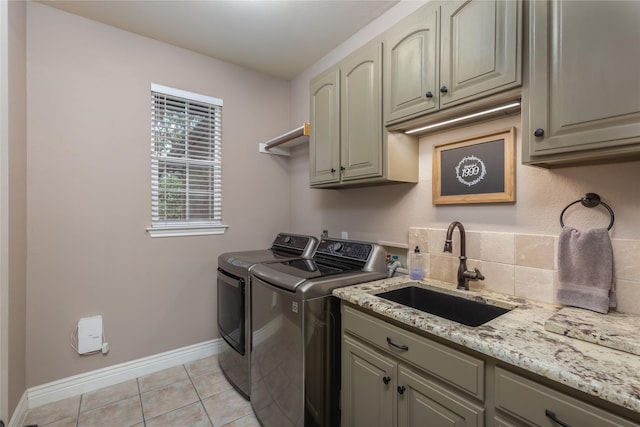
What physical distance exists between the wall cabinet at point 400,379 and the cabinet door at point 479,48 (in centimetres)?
109

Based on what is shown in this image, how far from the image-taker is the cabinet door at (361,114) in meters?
1.76

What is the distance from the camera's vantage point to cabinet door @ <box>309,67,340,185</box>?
205 centimetres

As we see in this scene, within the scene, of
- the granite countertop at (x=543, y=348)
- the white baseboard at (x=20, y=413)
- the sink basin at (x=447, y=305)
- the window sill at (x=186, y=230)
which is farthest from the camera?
the window sill at (x=186, y=230)

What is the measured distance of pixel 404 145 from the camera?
5.98ft

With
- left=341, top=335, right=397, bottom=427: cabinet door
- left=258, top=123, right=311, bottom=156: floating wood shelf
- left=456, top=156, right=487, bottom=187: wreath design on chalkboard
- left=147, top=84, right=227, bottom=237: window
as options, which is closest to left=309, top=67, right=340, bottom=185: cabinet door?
left=258, top=123, right=311, bottom=156: floating wood shelf

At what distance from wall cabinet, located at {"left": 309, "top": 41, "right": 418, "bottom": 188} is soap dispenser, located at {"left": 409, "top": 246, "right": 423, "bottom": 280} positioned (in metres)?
0.46

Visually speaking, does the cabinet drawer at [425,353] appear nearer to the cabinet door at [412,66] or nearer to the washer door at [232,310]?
the washer door at [232,310]

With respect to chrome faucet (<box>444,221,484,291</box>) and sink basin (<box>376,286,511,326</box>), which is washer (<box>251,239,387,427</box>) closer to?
sink basin (<box>376,286,511,326</box>)

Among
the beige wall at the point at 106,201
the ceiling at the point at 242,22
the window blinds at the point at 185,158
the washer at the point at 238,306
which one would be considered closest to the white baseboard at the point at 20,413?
the beige wall at the point at 106,201

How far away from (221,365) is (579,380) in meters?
2.38

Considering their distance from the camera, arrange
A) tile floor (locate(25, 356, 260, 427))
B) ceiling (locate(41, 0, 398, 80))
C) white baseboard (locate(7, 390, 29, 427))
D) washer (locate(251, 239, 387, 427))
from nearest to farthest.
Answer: washer (locate(251, 239, 387, 427)), white baseboard (locate(7, 390, 29, 427)), tile floor (locate(25, 356, 260, 427)), ceiling (locate(41, 0, 398, 80))

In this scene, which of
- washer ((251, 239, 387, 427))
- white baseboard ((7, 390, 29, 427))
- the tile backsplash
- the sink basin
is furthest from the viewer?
white baseboard ((7, 390, 29, 427))

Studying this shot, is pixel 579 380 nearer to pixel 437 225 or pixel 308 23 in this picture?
pixel 437 225

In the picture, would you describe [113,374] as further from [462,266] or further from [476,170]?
[476,170]
